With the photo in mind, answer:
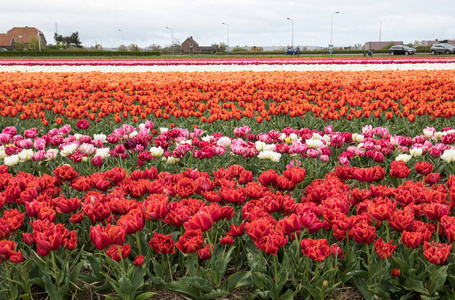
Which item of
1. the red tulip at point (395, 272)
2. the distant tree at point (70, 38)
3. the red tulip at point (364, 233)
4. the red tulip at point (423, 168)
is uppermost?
the distant tree at point (70, 38)

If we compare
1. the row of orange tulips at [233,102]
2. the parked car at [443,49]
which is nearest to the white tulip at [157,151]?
the row of orange tulips at [233,102]

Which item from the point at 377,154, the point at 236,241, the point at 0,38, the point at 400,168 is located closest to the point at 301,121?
the point at 377,154

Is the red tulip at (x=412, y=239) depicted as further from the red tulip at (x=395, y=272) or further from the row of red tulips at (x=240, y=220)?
the red tulip at (x=395, y=272)

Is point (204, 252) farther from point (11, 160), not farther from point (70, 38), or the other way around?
point (70, 38)

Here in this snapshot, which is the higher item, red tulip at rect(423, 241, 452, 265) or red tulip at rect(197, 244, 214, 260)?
red tulip at rect(423, 241, 452, 265)

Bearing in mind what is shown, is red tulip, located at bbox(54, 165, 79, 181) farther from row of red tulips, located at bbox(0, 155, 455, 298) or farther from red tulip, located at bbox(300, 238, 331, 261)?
red tulip, located at bbox(300, 238, 331, 261)

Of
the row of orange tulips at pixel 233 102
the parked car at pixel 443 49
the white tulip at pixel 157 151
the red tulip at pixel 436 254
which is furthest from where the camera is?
the parked car at pixel 443 49

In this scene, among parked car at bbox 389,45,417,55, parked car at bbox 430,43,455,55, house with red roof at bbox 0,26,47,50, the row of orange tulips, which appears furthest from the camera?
house with red roof at bbox 0,26,47,50

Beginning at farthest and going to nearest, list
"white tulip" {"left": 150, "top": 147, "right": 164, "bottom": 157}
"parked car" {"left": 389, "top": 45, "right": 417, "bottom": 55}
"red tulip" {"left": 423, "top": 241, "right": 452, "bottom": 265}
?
"parked car" {"left": 389, "top": 45, "right": 417, "bottom": 55} → "white tulip" {"left": 150, "top": 147, "right": 164, "bottom": 157} → "red tulip" {"left": 423, "top": 241, "right": 452, "bottom": 265}

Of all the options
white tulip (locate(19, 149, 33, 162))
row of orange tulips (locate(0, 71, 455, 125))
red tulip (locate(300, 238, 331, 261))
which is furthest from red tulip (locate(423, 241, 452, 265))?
row of orange tulips (locate(0, 71, 455, 125))

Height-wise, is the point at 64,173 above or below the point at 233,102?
below

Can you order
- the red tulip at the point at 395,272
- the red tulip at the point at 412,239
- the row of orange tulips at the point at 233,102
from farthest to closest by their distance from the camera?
the row of orange tulips at the point at 233,102 → the red tulip at the point at 395,272 → the red tulip at the point at 412,239

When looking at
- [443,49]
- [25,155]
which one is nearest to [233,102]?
[25,155]

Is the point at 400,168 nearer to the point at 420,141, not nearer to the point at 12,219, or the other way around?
the point at 420,141
